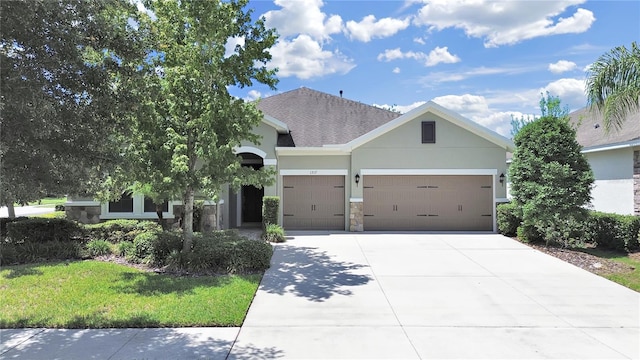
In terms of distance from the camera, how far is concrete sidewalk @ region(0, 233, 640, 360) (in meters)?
4.95

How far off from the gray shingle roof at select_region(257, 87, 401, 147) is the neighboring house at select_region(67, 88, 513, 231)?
0.64 meters

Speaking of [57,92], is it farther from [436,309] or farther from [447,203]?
[447,203]

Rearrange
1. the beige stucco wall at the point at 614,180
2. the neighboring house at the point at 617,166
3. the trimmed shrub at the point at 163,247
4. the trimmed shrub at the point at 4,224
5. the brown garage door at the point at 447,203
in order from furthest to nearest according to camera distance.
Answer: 1. the brown garage door at the point at 447,203
2. the beige stucco wall at the point at 614,180
3. the neighboring house at the point at 617,166
4. the trimmed shrub at the point at 4,224
5. the trimmed shrub at the point at 163,247

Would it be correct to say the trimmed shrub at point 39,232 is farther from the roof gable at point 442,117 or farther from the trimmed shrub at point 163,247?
the roof gable at point 442,117

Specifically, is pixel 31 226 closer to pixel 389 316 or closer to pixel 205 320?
pixel 205 320

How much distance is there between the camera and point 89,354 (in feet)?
15.9

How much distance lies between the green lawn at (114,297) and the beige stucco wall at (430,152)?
8586mm

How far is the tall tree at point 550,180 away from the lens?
11.5 meters

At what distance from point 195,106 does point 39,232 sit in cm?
611

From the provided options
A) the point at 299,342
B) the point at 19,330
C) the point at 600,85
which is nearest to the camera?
the point at 299,342

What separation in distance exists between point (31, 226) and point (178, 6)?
24.4 feet

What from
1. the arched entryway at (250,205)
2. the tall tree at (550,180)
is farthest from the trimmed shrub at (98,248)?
the tall tree at (550,180)

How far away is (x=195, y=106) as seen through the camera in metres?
9.51

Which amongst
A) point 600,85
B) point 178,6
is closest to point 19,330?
point 178,6
